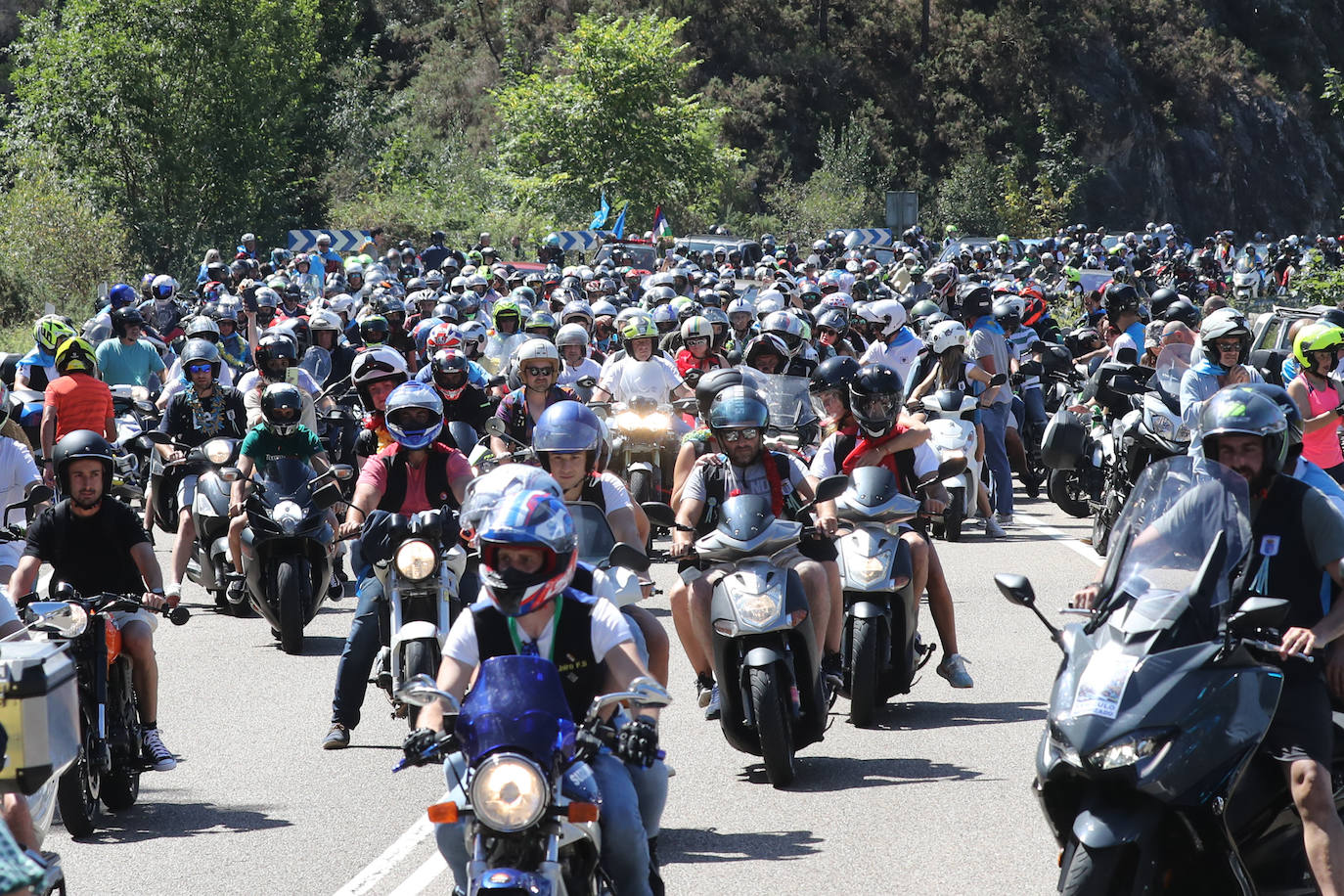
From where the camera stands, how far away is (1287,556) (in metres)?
5.84

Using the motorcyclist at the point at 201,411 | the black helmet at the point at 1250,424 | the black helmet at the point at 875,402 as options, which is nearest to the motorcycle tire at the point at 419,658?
the black helmet at the point at 875,402

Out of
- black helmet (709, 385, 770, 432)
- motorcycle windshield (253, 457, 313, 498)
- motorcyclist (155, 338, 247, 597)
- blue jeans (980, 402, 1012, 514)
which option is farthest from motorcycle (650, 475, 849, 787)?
blue jeans (980, 402, 1012, 514)

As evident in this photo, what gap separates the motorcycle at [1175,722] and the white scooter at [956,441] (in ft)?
32.8

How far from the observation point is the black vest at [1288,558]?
582 cm

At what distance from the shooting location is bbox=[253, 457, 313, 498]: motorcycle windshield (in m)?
12.0

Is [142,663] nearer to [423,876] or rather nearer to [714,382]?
[423,876]

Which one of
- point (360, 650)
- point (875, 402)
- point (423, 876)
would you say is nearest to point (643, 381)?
point (875, 402)

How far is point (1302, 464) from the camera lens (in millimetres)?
6309

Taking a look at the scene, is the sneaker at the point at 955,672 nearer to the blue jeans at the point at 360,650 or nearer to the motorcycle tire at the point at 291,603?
the blue jeans at the point at 360,650

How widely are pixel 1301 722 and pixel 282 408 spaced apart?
7934mm

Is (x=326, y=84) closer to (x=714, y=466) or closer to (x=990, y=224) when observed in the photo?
(x=990, y=224)

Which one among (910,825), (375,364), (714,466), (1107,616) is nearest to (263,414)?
(375,364)

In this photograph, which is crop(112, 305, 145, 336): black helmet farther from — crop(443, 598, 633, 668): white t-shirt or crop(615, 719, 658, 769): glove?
crop(615, 719, 658, 769): glove

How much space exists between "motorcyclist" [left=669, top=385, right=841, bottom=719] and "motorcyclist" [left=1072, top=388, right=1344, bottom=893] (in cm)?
261
